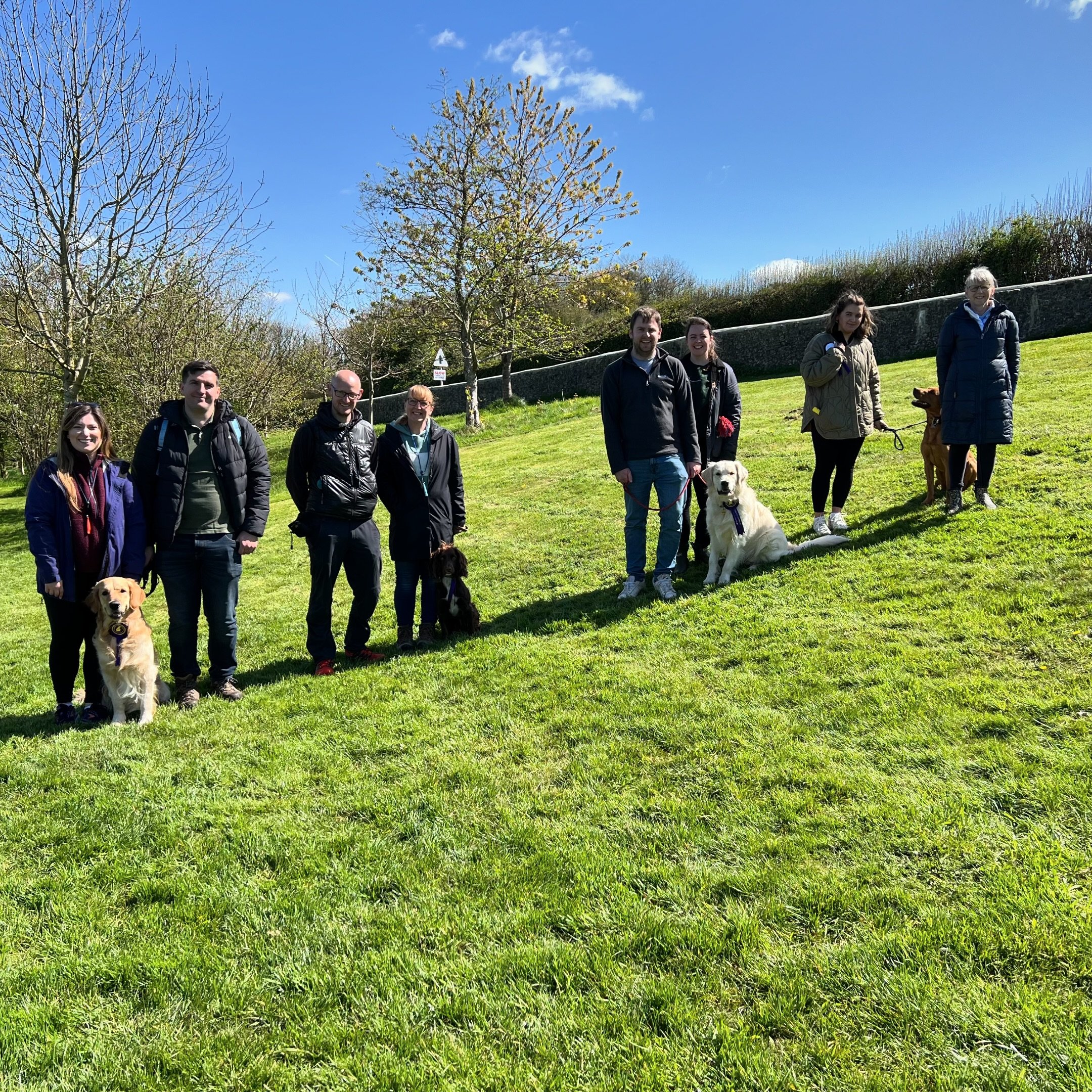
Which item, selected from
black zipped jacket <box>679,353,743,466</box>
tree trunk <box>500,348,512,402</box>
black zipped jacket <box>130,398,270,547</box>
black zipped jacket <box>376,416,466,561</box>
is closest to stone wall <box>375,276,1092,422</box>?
tree trunk <box>500,348,512,402</box>

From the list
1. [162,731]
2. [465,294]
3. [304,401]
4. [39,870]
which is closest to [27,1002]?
[39,870]

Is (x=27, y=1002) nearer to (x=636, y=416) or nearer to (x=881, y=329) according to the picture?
(x=636, y=416)

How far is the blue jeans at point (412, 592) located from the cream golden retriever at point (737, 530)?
233cm

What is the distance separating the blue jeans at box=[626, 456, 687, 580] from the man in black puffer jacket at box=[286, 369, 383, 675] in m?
2.05

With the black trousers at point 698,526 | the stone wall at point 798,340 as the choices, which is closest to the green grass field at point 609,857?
the black trousers at point 698,526

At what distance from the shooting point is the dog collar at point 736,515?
234 inches

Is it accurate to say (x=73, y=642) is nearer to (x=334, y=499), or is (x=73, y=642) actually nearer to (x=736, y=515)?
(x=334, y=499)

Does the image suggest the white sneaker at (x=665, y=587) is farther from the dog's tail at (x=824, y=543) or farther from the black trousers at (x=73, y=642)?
the black trousers at (x=73, y=642)

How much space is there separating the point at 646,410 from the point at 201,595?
352 cm

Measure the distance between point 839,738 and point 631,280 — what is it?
24.6 m

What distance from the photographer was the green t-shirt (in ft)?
15.2

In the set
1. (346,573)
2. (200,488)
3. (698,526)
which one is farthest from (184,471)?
(698,526)

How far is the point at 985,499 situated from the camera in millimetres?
6410

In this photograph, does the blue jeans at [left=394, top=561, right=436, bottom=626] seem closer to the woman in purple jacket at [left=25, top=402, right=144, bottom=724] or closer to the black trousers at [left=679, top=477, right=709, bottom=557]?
the woman in purple jacket at [left=25, top=402, right=144, bottom=724]
